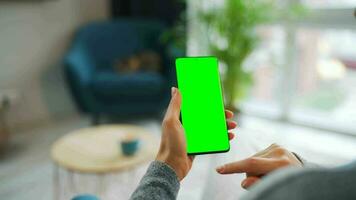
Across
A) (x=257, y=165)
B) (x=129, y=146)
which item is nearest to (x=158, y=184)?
(x=257, y=165)

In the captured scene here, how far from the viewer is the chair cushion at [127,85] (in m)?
2.37

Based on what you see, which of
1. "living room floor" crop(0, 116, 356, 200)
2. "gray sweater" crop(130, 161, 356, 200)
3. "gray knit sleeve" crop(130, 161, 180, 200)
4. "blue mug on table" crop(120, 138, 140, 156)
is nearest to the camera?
"gray sweater" crop(130, 161, 356, 200)

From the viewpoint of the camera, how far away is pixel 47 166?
2.03m

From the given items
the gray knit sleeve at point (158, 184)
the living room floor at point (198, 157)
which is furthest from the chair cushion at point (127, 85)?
the gray knit sleeve at point (158, 184)

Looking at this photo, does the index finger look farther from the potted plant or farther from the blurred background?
the potted plant

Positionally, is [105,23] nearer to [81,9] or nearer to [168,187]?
[81,9]

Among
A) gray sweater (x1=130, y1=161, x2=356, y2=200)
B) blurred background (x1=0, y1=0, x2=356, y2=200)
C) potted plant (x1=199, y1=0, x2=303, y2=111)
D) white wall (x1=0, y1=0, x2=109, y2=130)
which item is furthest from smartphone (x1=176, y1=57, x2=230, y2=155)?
white wall (x1=0, y1=0, x2=109, y2=130)

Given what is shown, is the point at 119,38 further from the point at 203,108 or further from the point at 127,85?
the point at 203,108

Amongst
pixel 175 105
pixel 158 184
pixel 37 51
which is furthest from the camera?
pixel 37 51

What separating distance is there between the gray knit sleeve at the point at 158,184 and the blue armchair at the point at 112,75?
6.02 ft

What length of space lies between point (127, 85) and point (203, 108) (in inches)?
67.7

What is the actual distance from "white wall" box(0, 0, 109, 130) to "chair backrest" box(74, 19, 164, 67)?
20 cm

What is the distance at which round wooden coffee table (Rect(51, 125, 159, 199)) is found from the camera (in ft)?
4.38

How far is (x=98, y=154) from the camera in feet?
4.76
